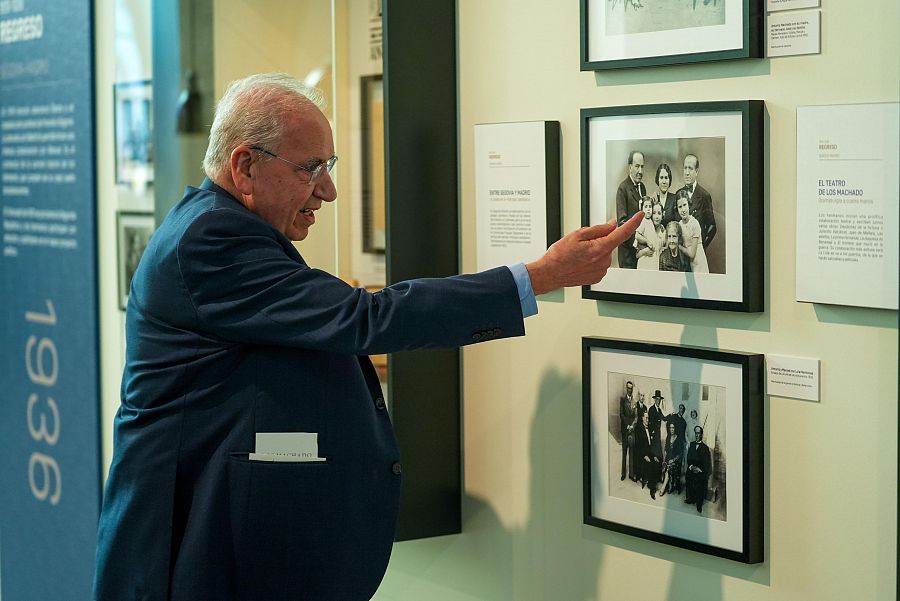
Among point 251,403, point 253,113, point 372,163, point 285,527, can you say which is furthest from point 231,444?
point 372,163

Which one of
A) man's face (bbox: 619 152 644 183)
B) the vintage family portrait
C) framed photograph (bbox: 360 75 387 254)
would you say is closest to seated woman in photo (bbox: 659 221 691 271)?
the vintage family portrait

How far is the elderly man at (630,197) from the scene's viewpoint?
98.6 inches

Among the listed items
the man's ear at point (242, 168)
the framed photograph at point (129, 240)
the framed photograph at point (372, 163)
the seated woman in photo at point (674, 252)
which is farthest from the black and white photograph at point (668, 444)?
the framed photograph at point (129, 240)

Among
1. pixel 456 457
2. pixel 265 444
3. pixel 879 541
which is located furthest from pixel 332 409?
pixel 879 541

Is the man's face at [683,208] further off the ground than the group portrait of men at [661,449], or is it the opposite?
the man's face at [683,208]

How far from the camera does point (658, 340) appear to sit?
8.30 ft

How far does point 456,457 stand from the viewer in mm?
3053

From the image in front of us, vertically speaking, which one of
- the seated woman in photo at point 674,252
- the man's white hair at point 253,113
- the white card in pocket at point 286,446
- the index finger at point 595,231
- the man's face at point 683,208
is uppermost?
the man's white hair at point 253,113

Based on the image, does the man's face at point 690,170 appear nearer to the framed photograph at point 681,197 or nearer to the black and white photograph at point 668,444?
the framed photograph at point 681,197

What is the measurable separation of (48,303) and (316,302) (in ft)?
8.31

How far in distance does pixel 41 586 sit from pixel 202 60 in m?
2.12

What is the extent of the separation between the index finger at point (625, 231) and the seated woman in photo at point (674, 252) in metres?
0.12

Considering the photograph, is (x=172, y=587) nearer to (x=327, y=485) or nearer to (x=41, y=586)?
(x=327, y=485)

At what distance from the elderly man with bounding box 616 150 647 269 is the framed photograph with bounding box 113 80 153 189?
193cm
